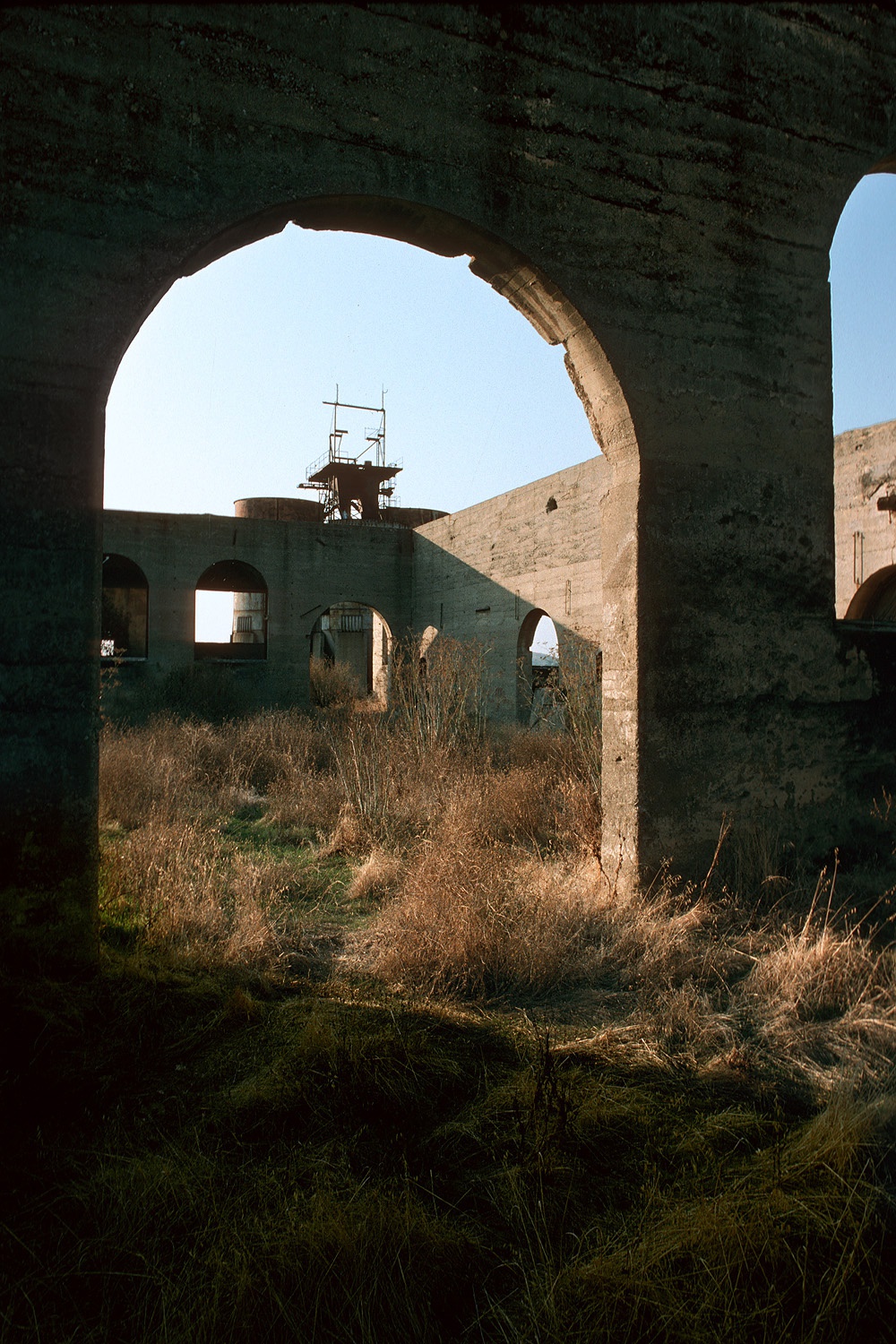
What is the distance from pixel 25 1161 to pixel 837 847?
3767mm

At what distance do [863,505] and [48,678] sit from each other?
29.6ft

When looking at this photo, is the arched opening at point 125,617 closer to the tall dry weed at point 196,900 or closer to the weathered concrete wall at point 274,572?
the weathered concrete wall at point 274,572

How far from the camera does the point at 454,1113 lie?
2.27 m

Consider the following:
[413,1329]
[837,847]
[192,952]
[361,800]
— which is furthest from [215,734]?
[413,1329]

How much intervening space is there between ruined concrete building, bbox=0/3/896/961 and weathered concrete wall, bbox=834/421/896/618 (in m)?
5.22

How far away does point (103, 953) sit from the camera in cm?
312

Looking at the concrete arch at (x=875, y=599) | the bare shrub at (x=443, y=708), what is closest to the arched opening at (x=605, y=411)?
the bare shrub at (x=443, y=708)

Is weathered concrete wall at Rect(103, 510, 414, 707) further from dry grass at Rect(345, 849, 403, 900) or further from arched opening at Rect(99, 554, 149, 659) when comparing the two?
dry grass at Rect(345, 849, 403, 900)

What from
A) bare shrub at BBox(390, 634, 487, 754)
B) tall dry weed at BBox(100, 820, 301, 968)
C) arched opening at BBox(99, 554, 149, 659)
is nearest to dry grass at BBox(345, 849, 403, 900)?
tall dry weed at BBox(100, 820, 301, 968)

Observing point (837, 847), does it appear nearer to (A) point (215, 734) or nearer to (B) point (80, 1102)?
(B) point (80, 1102)

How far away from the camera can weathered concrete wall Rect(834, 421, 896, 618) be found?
8906 mm

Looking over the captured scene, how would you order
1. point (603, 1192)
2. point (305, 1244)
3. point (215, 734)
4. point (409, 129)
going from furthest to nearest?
point (215, 734) < point (409, 129) < point (603, 1192) < point (305, 1244)

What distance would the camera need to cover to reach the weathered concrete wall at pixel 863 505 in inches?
351

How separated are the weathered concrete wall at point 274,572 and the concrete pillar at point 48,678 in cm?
1308
